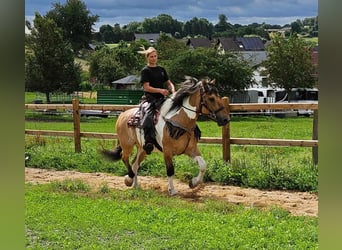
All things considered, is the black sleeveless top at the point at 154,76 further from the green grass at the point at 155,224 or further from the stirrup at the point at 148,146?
the green grass at the point at 155,224

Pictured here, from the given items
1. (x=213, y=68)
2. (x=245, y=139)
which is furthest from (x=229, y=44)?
(x=245, y=139)

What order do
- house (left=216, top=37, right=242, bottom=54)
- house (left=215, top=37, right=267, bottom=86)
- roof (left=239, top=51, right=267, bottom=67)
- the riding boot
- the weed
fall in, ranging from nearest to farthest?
1. the riding boot
2. the weed
3. house (left=216, top=37, right=242, bottom=54)
4. house (left=215, top=37, right=267, bottom=86)
5. roof (left=239, top=51, right=267, bottom=67)

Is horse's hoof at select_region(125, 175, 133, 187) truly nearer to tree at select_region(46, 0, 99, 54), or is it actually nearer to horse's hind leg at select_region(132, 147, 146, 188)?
horse's hind leg at select_region(132, 147, 146, 188)

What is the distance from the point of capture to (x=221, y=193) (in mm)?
5766

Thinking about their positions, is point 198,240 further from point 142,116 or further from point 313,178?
point 313,178

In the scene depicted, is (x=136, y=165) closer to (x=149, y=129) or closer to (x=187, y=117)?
(x=149, y=129)

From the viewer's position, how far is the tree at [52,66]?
1875 centimetres

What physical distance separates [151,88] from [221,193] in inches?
58.2

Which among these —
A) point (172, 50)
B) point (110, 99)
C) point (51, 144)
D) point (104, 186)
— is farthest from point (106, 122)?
point (172, 50)

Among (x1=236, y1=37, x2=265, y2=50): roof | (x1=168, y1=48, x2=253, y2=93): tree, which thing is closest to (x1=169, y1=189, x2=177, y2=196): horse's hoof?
(x1=168, y1=48, x2=253, y2=93): tree

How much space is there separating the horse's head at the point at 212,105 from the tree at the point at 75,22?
1955 centimetres

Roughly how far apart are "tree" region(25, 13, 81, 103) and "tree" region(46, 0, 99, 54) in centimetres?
339

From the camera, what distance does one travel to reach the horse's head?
17.8 feet
